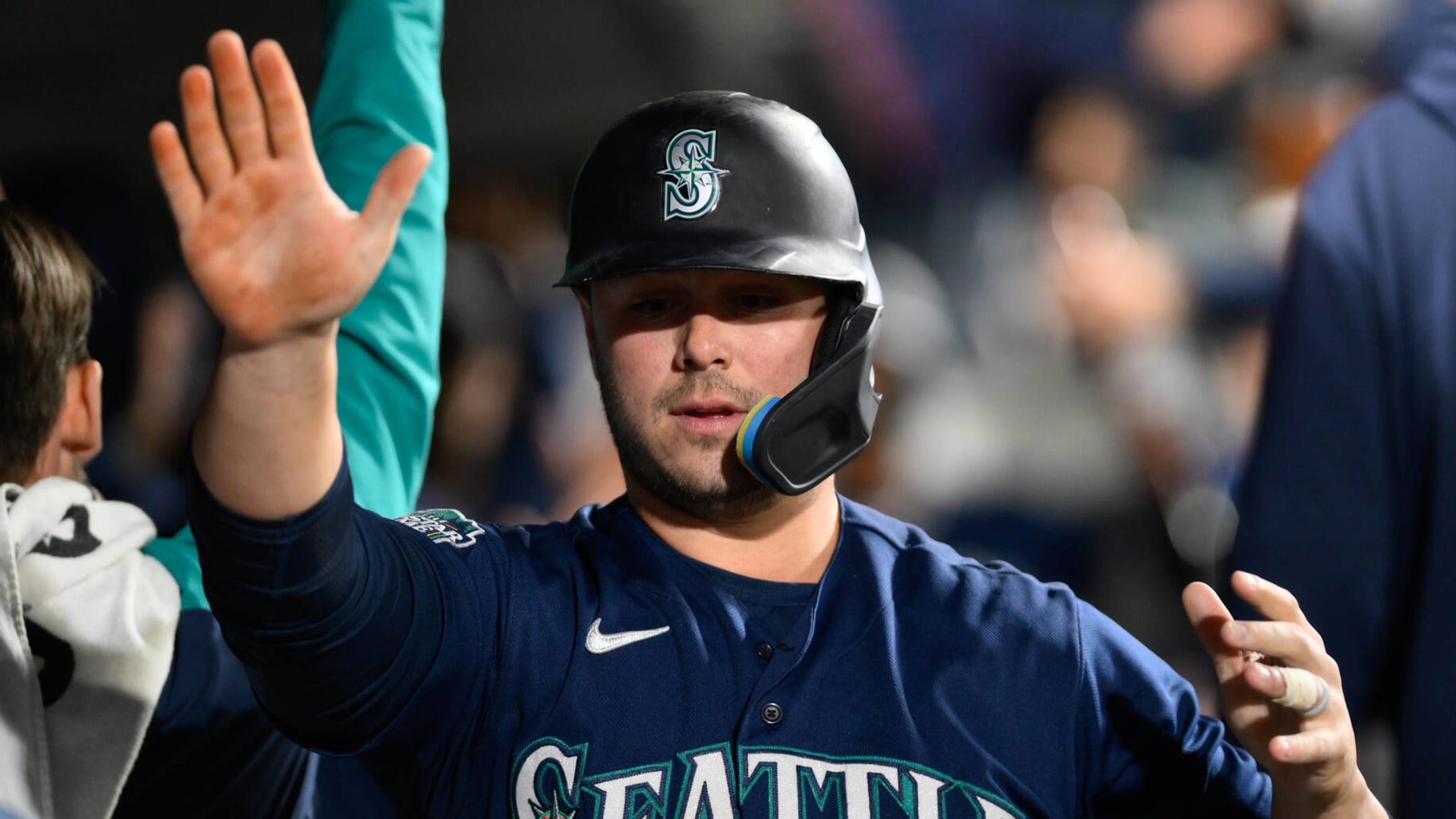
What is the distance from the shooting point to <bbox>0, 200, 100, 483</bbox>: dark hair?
197 cm

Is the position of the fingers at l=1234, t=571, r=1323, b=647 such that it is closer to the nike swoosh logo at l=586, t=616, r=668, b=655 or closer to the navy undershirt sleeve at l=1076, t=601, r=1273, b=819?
the navy undershirt sleeve at l=1076, t=601, r=1273, b=819

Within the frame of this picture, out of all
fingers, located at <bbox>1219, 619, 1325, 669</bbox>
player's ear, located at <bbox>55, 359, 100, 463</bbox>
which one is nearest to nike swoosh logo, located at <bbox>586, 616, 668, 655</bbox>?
fingers, located at <bbox>1219, 619, 1325, 669</bbox>

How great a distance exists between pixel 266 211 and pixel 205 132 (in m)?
0.10

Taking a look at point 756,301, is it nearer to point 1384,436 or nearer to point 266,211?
point 266,211

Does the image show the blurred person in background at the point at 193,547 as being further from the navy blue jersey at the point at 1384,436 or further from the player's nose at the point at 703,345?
the navy blue jersey at the point at 1384,436

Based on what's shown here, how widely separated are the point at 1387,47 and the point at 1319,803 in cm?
314

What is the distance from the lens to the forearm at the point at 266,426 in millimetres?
1439

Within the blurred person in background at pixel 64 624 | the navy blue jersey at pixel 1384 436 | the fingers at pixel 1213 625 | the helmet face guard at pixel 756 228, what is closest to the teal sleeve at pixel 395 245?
the blurred person in background at pixel 64 624

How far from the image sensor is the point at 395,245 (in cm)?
246

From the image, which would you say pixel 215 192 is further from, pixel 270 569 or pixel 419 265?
pixel 419 265

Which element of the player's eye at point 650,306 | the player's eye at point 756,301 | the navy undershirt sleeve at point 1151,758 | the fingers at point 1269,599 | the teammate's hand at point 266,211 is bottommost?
the navy undershirt sleeve at point 1151,758

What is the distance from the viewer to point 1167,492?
424 cm

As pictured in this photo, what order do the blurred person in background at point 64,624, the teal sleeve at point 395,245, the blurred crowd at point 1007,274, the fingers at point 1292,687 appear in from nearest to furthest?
1. the fingers at point 1292,687
2. the blurred person in background at point 64,624
3. the teal sleeve at point 395,245
4. the blurred crowd at point 1007,274

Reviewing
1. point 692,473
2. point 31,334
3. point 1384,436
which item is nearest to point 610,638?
point 692,473
